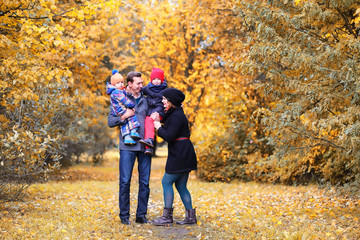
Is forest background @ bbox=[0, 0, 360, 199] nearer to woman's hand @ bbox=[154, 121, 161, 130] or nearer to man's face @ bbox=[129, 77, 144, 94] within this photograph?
man's face @ bbox=[129, 77, 144, 94]

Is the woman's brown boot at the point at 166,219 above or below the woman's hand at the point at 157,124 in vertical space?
below

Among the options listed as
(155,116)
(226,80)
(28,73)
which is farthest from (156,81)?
(226,80)

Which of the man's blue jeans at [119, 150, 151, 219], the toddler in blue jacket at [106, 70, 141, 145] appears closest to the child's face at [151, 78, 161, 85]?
the toddler in blue jacket at [106, 70, 141, 145]

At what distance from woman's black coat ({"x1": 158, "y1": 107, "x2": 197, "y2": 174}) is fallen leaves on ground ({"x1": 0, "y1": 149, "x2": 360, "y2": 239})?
0.90m

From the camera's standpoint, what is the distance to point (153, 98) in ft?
18.7

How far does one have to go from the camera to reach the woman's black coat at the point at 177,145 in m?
5.38

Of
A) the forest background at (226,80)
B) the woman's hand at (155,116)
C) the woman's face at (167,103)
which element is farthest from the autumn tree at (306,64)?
the woman's hand at (155,116)

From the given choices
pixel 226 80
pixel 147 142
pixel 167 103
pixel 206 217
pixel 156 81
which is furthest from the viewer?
pixel 226 80

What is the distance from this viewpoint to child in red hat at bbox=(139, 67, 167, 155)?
5477mm

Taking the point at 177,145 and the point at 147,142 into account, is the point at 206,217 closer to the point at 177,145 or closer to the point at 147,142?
the point at 177,145

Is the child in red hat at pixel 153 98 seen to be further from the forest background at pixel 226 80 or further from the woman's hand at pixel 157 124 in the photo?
the forest background at pixel 226 80

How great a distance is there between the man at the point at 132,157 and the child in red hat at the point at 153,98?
0.09 metres

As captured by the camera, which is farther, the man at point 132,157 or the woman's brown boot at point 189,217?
the woman's brown boot at point 189,217

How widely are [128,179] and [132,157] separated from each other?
32 centimetres
